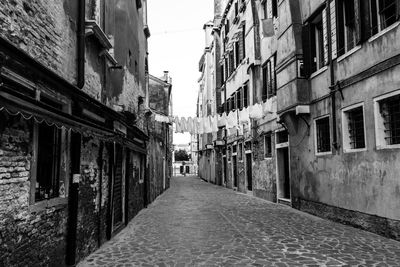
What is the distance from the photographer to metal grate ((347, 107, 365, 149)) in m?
8.75

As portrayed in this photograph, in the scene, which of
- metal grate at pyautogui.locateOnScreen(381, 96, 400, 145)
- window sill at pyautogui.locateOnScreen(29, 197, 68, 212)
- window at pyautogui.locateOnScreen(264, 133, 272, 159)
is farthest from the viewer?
window at pyautogui.locateOnScreen(264, 133, 272, 159)

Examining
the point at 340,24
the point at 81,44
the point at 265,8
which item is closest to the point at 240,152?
the point at 265,8

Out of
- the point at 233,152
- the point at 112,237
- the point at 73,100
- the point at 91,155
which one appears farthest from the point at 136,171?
the point at 233,152

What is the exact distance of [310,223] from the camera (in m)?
9.55

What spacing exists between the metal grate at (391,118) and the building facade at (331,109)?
0.8 inches

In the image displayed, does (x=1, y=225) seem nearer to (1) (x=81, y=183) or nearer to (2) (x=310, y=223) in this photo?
(1) (x=81, y=183)

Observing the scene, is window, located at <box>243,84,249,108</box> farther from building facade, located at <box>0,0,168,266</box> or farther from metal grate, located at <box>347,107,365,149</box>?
building facade, located at <box>0,0,168,266</box>

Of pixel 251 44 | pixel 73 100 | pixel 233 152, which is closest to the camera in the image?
pixel 73 100

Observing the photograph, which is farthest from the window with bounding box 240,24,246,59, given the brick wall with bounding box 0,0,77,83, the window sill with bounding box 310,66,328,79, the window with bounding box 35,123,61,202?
the window with bounding box 35,123,61,202

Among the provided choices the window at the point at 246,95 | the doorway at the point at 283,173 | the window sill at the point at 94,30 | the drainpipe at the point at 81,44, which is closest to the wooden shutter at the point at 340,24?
the doorway at the point at 283,173

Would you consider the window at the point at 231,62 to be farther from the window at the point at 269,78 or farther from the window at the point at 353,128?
the window at the point at 353,128

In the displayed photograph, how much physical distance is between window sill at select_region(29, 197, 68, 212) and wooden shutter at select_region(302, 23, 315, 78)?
342 inches

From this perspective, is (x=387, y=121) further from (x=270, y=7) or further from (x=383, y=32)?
(x=270, y=7)

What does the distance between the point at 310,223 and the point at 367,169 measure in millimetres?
2300
